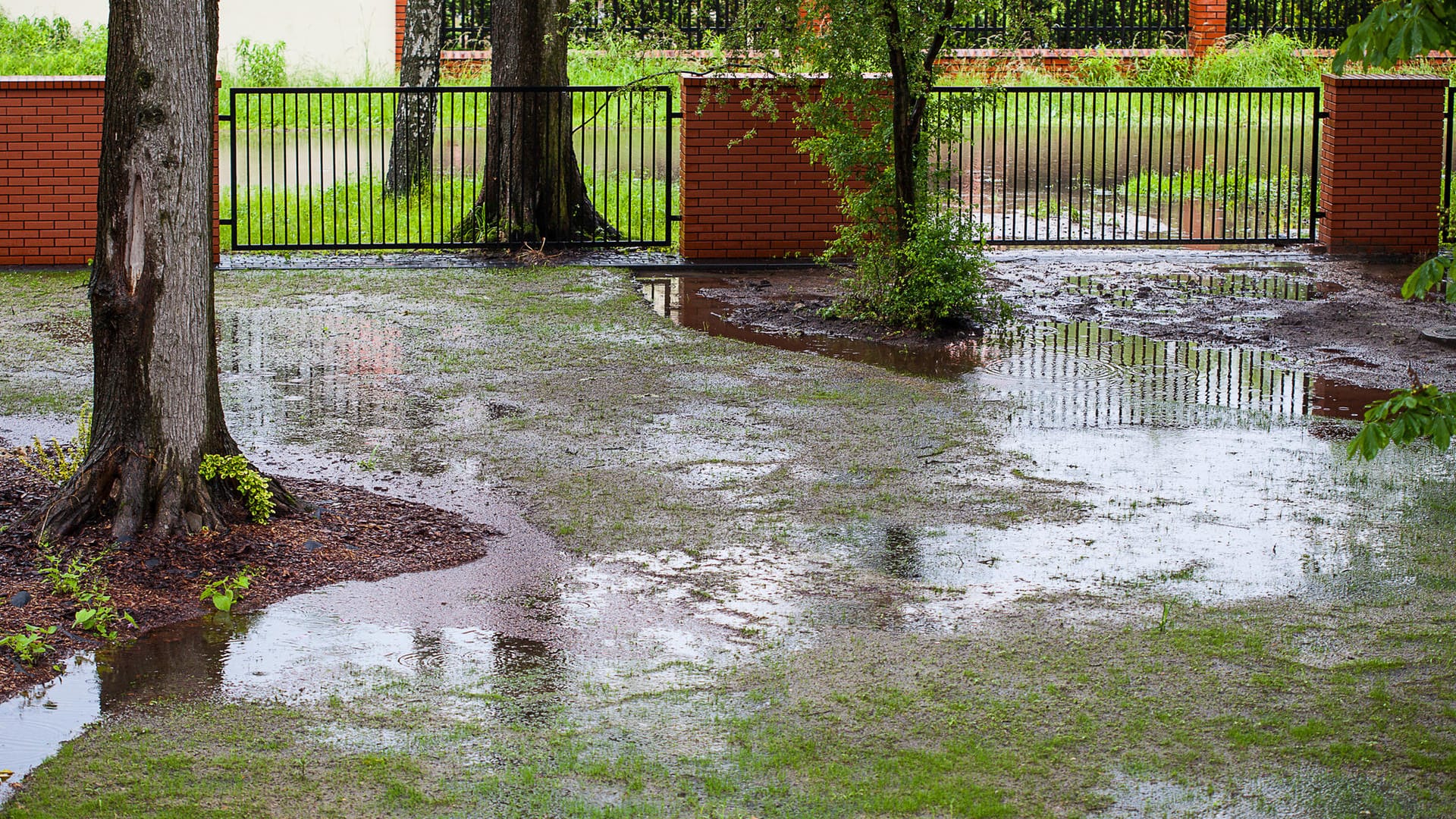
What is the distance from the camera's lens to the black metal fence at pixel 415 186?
1534 centimetres

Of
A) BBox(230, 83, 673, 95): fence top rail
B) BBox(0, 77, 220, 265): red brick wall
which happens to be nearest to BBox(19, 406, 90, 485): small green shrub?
BBox(0, 77, 220, 265): red brick wall

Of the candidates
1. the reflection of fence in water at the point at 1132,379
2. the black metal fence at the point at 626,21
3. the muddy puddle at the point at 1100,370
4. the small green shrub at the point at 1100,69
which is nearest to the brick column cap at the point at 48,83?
the muddy puddle at the point at 1100,370

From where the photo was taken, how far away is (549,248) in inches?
622

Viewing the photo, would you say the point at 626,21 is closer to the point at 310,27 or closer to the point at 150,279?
the point at 310,27

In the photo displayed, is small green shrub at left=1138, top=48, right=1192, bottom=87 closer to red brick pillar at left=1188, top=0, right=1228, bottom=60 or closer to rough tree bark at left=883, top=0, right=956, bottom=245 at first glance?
red brick pillar at left=1188, top=0, right=1228, bottom=60

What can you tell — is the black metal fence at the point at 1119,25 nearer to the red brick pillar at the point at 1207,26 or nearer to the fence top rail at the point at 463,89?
the red brick pillar at the point at 1207,26

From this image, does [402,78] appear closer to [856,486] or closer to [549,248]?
[549,248]

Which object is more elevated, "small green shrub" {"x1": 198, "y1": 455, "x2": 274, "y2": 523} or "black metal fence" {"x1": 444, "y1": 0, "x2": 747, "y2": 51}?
"black metal fence" {"x1": 444, "y1": 0, "x2": 747, "y2": 51}

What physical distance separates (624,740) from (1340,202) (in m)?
12.5

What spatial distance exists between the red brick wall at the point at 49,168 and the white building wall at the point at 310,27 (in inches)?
511

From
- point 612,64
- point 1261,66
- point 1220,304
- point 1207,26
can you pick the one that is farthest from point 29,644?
point 1207,26

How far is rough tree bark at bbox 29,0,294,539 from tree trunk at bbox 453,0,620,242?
8.68 m

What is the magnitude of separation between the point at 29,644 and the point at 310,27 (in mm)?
23433

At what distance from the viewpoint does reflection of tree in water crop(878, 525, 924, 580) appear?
22.9 feet
